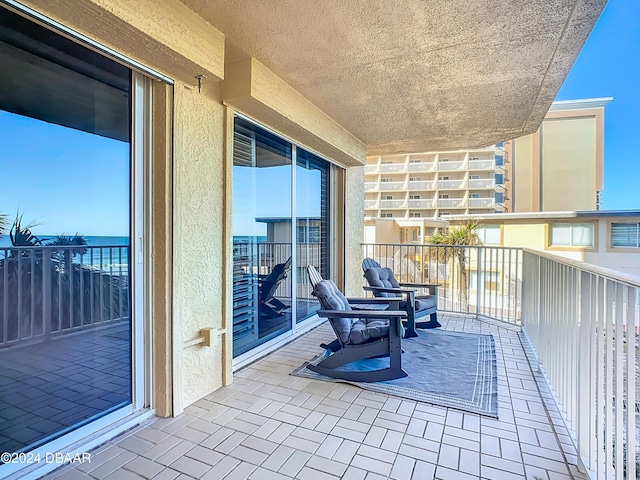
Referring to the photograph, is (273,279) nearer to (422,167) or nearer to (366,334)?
(366,334)

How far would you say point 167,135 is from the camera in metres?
2.28

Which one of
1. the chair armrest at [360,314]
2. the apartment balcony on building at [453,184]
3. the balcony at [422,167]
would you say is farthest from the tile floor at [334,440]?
the balcony at [422,167]

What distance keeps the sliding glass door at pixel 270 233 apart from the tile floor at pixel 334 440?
2.74 feet

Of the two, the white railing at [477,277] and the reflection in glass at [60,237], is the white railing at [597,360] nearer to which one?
the white railing at [477,277]

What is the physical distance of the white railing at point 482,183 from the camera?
104 feet

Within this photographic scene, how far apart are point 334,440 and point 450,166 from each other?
3602 cm

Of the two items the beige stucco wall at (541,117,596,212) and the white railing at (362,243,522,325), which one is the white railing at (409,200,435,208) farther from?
the white railing at (362,243,522,325)

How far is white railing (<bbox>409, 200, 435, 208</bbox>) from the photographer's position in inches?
1377

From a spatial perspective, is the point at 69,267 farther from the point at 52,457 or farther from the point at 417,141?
the point at 417,141

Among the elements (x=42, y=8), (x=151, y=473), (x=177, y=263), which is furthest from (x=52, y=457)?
(x=42, y=8)

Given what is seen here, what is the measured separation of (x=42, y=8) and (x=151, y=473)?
Result: 2.35 metres

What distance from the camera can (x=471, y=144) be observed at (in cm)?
549

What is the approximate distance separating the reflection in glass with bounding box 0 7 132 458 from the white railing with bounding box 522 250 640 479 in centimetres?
264

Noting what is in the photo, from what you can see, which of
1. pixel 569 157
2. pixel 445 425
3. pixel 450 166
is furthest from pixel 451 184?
pixel 445 425
